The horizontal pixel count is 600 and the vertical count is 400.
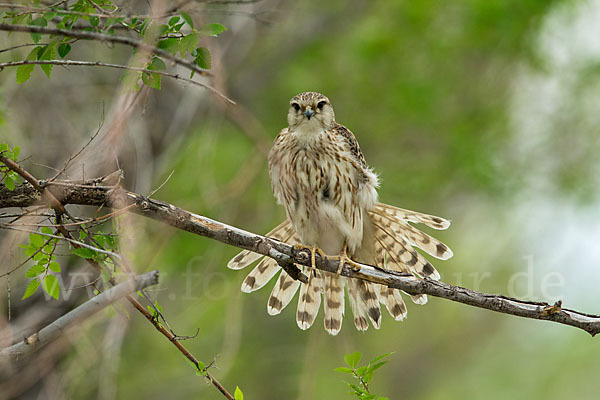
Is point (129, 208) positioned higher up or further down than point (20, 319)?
further down

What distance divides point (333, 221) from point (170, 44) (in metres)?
1.88

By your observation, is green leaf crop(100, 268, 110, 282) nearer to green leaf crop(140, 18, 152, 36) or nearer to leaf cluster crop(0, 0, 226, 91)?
leaf cluster crop(0, 0, 226, 91)

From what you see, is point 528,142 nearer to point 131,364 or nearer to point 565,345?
point 565,345

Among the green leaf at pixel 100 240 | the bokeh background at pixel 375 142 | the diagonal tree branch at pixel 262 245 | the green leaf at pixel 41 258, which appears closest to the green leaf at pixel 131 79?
the diagonal tree branch at pixel 262 245

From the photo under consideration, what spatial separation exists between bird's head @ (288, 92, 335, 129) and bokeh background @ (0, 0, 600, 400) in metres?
1.74

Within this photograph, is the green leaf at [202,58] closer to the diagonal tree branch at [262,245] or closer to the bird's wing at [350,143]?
the diagonal tree branch at [262,245]

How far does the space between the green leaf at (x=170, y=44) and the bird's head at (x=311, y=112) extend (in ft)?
5.81

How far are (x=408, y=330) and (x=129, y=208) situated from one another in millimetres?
7734

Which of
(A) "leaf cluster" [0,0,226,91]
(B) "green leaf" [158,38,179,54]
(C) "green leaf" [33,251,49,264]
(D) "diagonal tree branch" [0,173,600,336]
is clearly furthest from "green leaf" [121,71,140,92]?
(C) "green leaf" [33,251,49,264]

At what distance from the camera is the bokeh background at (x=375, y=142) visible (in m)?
6.67

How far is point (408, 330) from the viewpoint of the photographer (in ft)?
32.2

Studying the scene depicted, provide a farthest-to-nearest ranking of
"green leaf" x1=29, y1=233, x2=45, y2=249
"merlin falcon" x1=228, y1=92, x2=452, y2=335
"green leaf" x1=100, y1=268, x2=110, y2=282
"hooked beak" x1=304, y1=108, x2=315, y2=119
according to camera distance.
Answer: "hooked beak" x1=304, y1=108, x2=315, y2=119 → "merlin falcon" x1=228, y1=92, x2=452, y2=335 → "green leaf" x1=100, y1=268, x2=110, y2=282 → "green leaf" x1=29, y1=233, x2=45, y2=249

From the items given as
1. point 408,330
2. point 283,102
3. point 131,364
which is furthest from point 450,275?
point 131,364

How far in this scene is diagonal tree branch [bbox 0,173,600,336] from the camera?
2.63 meters
